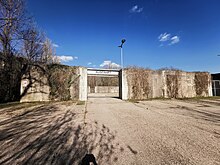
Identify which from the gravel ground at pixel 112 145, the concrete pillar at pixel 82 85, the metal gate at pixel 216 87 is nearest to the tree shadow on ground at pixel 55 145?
the gravel ground at pixel 112 145

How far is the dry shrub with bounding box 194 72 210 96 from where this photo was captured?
13609mm

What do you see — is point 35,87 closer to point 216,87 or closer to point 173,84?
point 173,84

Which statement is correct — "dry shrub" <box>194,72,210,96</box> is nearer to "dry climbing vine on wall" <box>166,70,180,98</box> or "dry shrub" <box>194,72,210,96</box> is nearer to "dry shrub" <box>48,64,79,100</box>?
"dry climbing vine on wall" <box>166,70,180,98</box>

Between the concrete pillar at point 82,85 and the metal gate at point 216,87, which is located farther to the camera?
the metal gate at point 216,87

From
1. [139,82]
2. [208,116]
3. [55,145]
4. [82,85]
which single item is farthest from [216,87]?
[55,145]

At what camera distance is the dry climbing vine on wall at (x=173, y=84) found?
12594mm

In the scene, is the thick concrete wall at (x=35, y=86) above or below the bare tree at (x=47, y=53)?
below

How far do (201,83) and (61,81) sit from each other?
53.3 ft

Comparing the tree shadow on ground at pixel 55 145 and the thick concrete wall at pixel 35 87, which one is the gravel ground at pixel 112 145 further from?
the thick concrete wall at pixel 35 87

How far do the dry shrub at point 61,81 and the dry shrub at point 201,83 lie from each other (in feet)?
46.8

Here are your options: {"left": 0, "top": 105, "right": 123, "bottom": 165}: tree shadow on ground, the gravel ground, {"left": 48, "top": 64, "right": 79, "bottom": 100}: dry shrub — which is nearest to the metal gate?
the gravel ground

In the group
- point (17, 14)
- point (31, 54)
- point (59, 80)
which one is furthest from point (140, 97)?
point (31, 54)

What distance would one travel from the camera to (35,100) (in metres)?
9.53

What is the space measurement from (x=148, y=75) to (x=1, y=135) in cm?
1190
